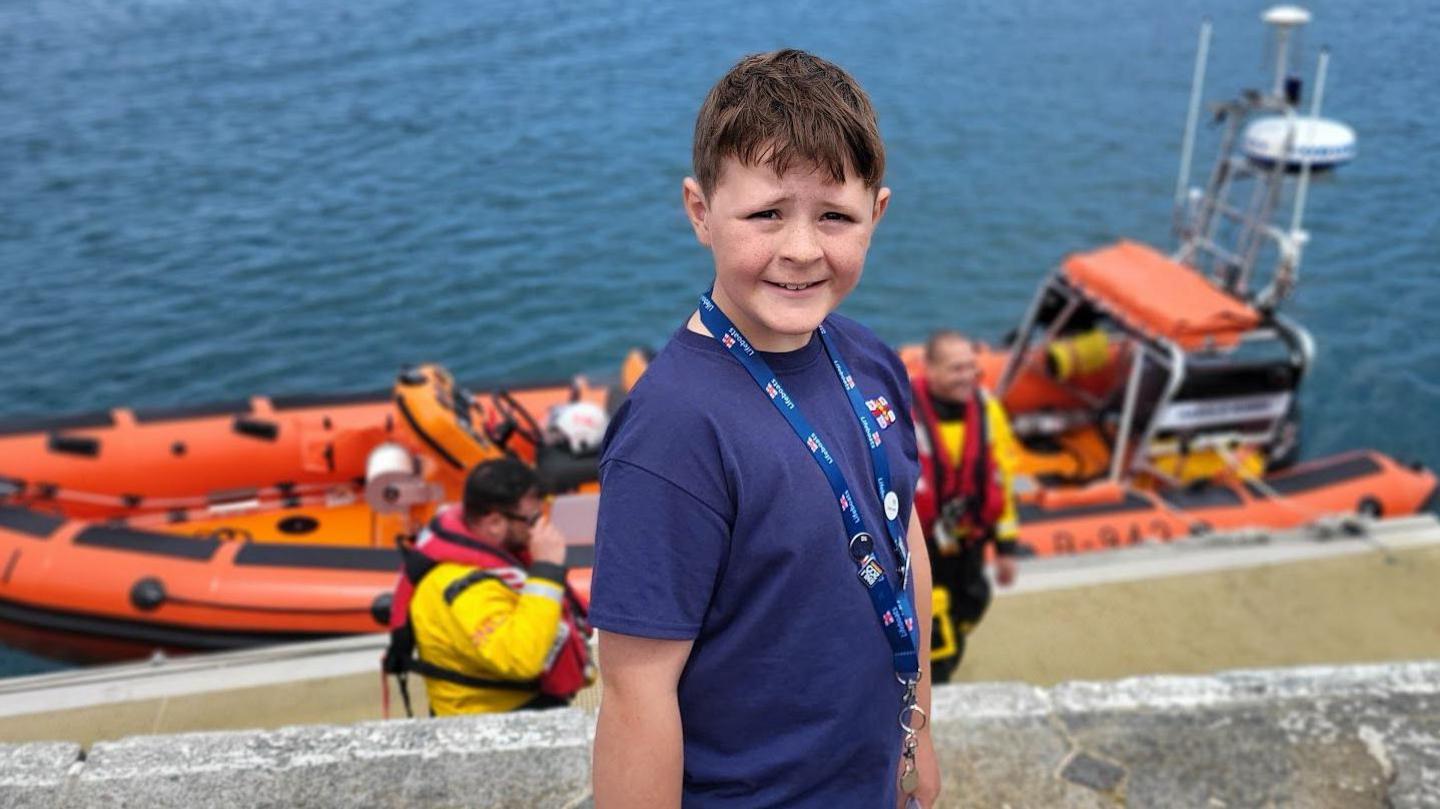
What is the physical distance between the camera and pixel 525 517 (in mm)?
2988

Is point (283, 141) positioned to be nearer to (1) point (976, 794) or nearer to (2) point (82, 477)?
(2) point (82, 477)

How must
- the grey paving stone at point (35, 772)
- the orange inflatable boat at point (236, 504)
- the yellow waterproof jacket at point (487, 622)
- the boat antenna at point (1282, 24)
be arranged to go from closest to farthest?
the grey paving stone at point (35, 772) → the yellow waterproof jacket at point (487, 622) → the orange inflatable boat at point (236, 504) → the boat antenna at point (1282, 24)

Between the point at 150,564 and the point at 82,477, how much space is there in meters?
1.05

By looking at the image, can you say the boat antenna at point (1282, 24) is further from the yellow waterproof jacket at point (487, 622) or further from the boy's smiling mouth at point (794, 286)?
the boy's smiling mouth at point (794, 286)

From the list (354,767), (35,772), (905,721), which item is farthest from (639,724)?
(35,772)

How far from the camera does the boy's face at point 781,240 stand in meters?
1.18

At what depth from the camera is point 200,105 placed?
15.2 meters

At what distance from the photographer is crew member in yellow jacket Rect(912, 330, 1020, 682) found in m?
3.80

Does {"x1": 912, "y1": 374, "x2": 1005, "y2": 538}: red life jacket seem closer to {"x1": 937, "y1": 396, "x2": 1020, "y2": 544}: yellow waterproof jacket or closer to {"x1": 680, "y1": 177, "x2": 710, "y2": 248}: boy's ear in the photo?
{"x1": 937, "y1": 396, "x2": 1020, "y2": 544}: yellow waterproof jacket

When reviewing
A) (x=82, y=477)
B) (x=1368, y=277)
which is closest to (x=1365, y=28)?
(x=1368, y=277)

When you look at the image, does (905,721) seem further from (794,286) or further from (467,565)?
(467,565)

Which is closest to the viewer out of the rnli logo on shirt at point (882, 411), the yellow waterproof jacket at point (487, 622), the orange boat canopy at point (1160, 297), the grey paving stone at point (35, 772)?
the rnli logo on shirt at point (882, 411)

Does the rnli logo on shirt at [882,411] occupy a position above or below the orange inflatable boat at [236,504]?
above

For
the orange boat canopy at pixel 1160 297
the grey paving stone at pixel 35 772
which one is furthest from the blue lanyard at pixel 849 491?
the orange boat canopy at pixel 1160 297
